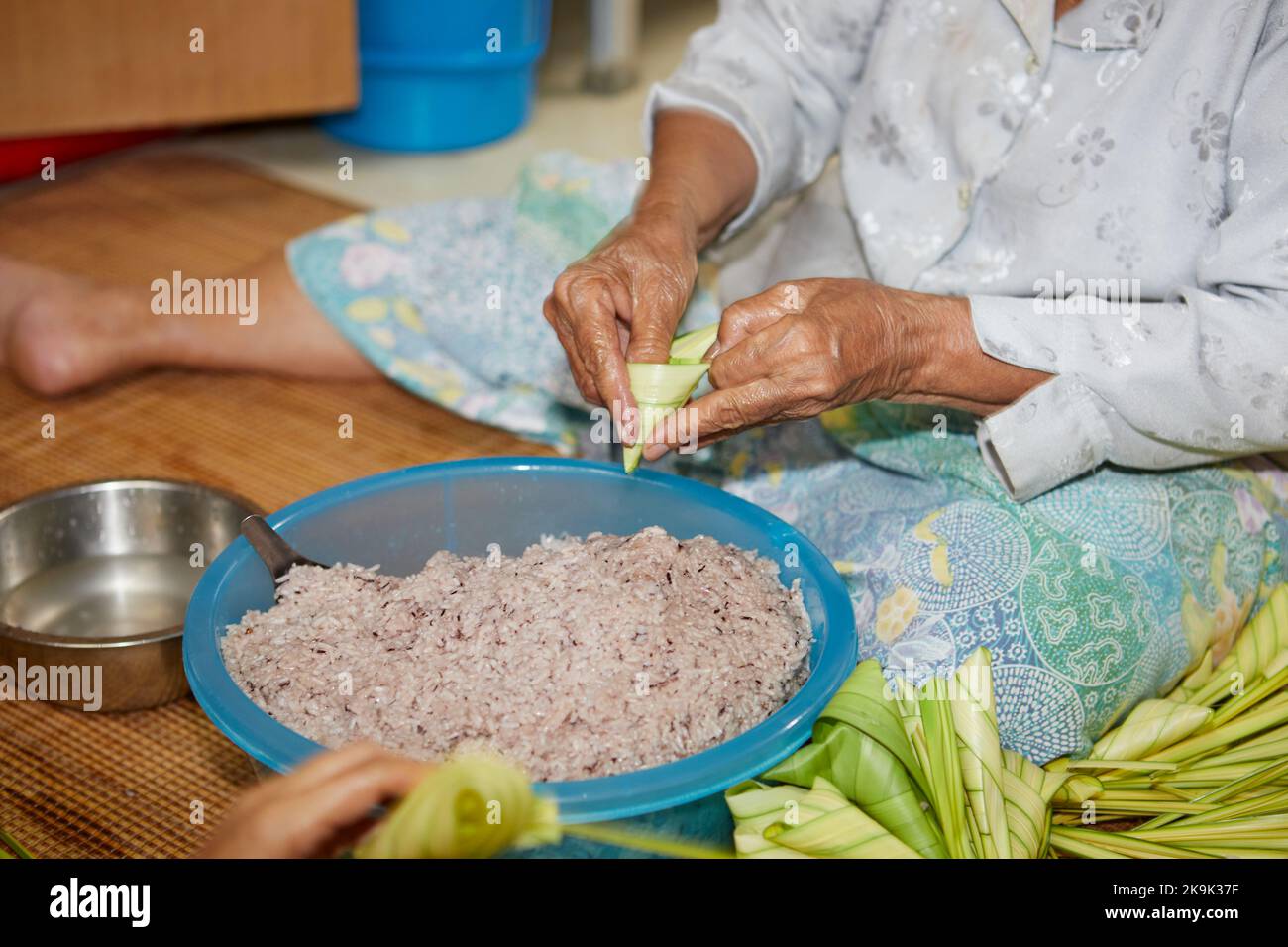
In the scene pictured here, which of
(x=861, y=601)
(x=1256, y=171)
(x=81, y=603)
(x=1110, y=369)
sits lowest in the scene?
(x=81, y=603)

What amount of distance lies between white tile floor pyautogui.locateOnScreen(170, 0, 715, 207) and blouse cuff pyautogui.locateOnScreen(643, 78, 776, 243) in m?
1.22

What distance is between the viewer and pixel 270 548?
49.5 inches

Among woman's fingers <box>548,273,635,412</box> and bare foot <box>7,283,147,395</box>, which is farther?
bare foot <box>7,283,147,395</box>

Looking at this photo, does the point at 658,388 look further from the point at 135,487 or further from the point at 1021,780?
the point at 135,487

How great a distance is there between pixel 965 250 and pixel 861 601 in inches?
15.7

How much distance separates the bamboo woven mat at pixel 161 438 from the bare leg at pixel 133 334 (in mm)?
45

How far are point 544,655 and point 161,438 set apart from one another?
100cm

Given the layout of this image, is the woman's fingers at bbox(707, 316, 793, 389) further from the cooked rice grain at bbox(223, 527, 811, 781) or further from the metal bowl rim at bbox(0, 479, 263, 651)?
the metal bowl rim at bbox(0, 479, 263, 651)

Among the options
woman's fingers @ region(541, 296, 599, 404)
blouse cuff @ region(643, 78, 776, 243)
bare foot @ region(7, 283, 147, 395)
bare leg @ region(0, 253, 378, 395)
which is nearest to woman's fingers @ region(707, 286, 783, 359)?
woman's fingers @ region(541, 296, 599, 404)

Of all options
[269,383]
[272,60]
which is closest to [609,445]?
[269,383]

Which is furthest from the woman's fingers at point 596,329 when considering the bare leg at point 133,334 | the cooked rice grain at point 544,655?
the bare leg at point 133,334

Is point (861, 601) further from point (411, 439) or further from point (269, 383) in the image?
point (269, 383)

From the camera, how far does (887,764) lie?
1.13 meters

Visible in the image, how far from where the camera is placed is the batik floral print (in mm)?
1278
